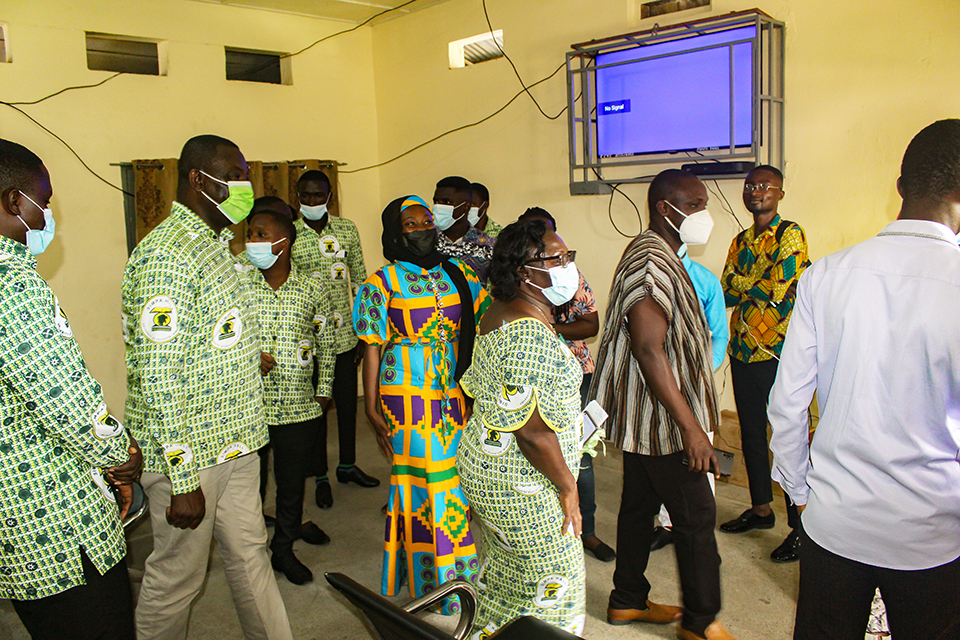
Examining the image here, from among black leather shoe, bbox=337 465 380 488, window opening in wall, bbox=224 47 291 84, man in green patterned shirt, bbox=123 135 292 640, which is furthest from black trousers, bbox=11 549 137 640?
window opening in wall, bbox=224 47 291 84

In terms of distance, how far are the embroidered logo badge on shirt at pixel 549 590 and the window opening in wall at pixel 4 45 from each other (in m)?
5.07

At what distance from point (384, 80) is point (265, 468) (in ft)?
14.3

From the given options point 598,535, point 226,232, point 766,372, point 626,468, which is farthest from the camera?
point 598,535

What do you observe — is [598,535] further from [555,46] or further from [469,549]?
[555,46]

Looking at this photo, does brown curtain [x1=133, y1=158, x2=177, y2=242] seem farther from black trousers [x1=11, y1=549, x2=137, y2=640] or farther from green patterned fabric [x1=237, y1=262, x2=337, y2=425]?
black trousers [x1=11, y1=549, x2=137, y2=640]

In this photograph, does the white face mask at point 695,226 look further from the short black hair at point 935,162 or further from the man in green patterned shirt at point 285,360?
the man in green patterned shirt at point 285,360

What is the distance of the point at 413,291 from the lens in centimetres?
274

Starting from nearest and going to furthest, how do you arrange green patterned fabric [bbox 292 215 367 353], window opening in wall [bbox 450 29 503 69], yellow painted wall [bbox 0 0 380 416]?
1. green patterned fabric [bbox 292 215 367 353]
2. yellow painted wall [bbox 0 0 380 416]
3. window opening in wall [bbox 450 29 503 69]

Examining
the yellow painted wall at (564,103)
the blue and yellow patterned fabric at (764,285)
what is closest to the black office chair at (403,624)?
the blue and yellow patterned fabric at (764,285)

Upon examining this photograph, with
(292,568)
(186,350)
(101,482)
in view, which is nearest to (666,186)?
(186,350)

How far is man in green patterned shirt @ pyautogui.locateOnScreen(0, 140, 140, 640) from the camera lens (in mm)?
1594

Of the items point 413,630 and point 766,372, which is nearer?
point 413,630

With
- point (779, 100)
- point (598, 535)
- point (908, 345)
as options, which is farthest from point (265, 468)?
point (779, 100)

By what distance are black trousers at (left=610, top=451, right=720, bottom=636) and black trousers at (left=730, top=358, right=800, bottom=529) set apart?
106 centimetres
